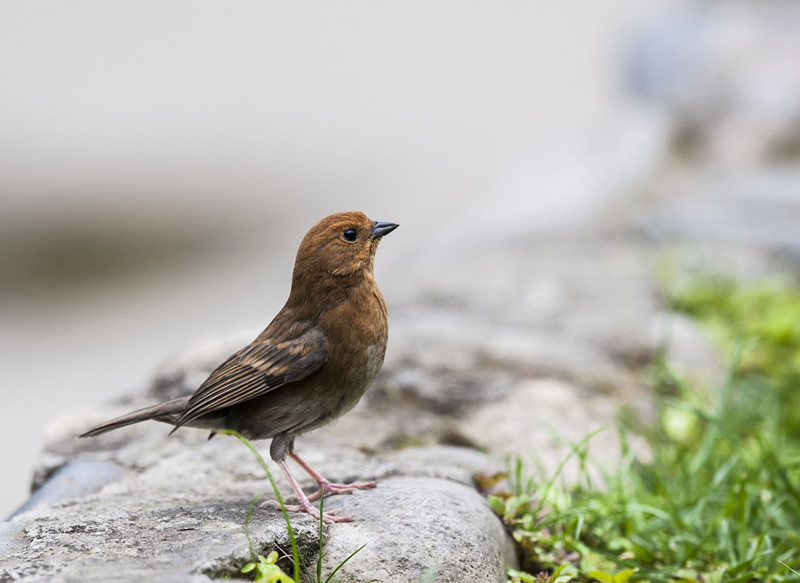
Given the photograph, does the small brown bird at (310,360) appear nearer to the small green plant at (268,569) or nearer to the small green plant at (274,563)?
the small green plant at (274,563)

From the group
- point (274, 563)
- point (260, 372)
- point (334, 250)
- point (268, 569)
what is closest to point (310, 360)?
point (260, 372)

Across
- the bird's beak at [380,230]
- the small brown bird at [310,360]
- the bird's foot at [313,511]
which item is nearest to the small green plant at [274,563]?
the bird's foot at [313,511]

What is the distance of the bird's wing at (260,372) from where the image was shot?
2877mm

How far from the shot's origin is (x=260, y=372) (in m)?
2.92

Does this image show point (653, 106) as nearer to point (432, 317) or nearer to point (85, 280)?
point (432, 317)

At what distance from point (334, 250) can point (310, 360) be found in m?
0.40

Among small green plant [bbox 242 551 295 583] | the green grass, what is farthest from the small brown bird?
the green grass

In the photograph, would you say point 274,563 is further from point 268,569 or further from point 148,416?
point 148,416

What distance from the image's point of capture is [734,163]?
780 centimetres

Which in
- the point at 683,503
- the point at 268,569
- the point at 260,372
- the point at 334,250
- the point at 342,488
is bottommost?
the point at 683,503

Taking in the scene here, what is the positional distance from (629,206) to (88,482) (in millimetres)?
5320

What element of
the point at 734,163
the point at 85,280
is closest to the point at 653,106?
the point at 734,163

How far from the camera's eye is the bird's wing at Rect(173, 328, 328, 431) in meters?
2.88

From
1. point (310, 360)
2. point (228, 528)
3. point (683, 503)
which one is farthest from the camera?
point (683, 503)
